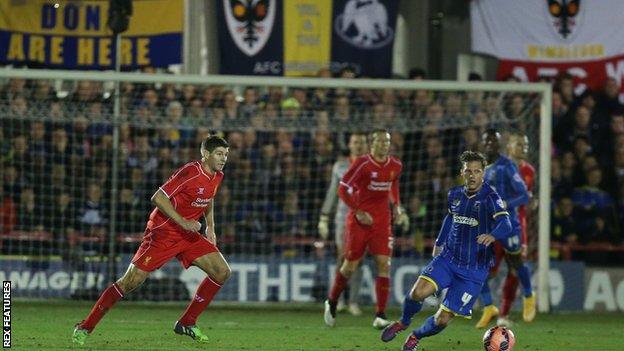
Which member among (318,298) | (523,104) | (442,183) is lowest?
(318,298)

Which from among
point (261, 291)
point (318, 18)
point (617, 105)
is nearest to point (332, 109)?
point (318, 18)

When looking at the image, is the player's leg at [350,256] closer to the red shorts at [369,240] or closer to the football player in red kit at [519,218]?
the red shorts at [369,240]

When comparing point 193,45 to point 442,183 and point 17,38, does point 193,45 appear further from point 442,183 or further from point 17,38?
point 442,183

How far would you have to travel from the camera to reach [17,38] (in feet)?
53.8

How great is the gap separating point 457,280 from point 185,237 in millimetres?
2285

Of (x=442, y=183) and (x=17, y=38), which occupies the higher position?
(x=17, y=38)

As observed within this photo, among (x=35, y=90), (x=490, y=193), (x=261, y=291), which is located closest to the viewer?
(x=490, y=193)

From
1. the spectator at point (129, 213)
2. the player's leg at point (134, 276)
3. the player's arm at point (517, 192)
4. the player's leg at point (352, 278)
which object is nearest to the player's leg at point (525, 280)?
the player's arm at point (517, 192)

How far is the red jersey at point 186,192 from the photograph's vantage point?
34.1 feet

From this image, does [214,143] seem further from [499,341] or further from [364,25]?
[364,25]

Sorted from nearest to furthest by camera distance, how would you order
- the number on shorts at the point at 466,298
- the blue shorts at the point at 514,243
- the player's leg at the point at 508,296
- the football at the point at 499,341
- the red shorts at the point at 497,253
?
the football at the point at 499,341
the number on shorts at the point at 466,298
the blue shorts at the point at 514,243
the player's leg at the point at 508,296
the red shorts at the point at 497,253

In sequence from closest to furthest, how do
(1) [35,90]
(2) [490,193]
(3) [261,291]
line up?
(2) [490,193] → (3) [261,291] → (1) [35,90]

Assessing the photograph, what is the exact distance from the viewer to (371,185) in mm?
12961

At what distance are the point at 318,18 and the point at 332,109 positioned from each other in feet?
5.31
